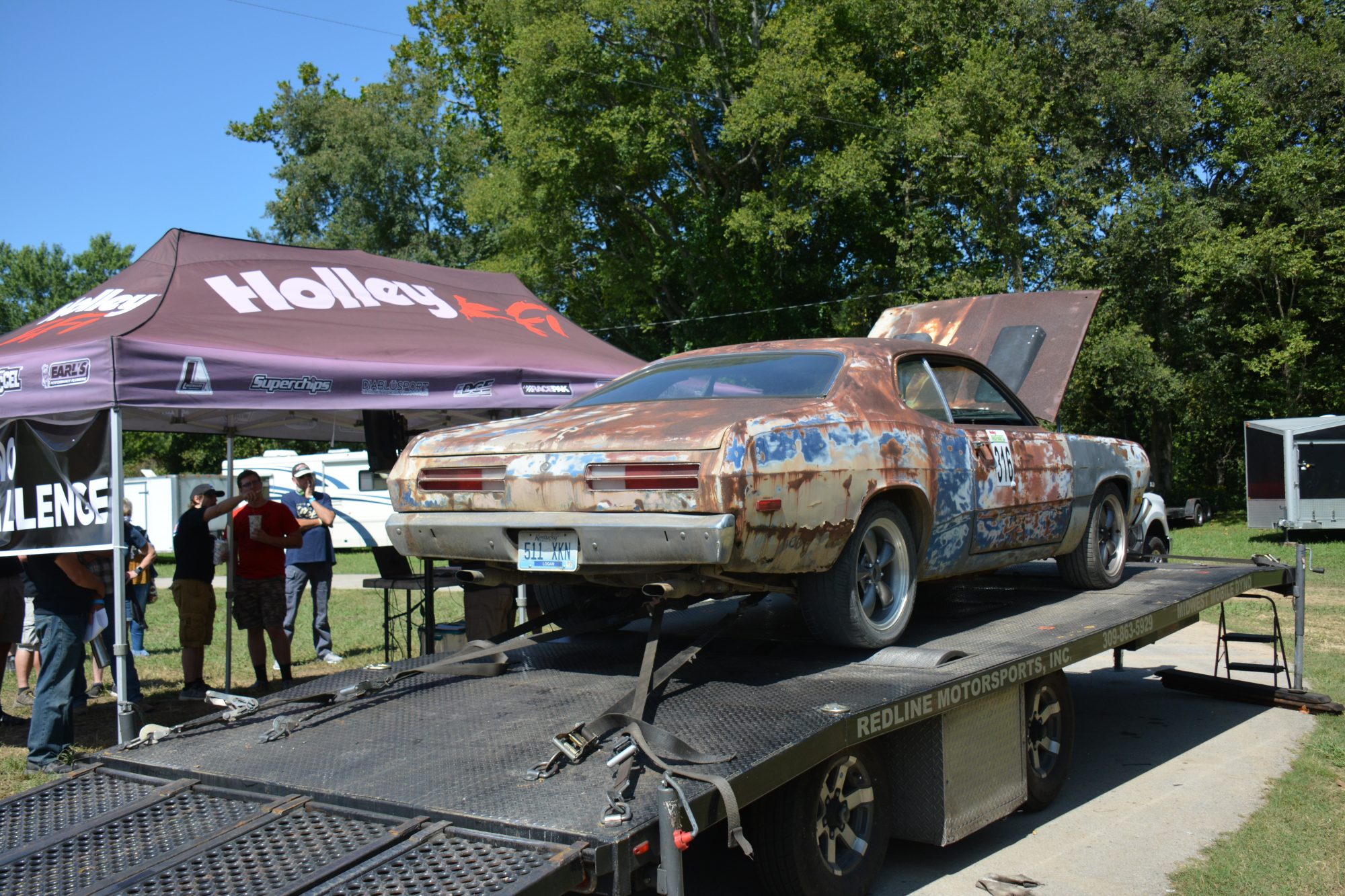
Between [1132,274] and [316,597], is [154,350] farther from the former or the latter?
[1132,274]

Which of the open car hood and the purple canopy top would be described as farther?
the open car hood

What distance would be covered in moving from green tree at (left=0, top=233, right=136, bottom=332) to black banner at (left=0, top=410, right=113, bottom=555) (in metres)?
45.5

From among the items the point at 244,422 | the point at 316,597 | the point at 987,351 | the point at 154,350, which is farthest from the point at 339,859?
the point at 316,597

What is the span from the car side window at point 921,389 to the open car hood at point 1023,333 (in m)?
1.37

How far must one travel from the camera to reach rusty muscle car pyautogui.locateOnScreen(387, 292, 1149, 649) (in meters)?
3.90

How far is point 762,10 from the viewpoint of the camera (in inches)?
1033

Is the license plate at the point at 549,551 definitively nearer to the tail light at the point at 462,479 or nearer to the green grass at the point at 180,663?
the tail light at the point at 462,479

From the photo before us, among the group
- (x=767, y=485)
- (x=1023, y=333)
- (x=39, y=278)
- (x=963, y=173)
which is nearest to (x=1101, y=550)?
(x=1023, y=333)

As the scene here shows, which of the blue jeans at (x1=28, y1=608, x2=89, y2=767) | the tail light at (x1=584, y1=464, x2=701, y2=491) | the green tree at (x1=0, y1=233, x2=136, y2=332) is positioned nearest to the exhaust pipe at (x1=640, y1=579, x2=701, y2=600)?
the tail light at (x1=584, y1=464, x2=701, y2=491)

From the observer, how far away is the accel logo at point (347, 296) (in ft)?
23.7

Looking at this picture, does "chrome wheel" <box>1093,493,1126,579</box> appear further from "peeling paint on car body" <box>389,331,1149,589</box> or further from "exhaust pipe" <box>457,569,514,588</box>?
"exhaust pipe" <box>457,569,514,588</box>

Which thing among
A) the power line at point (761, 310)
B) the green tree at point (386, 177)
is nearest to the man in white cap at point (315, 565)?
the power line at point (761, 310)

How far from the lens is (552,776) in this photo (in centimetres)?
334

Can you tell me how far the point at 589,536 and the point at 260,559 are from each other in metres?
5.60
